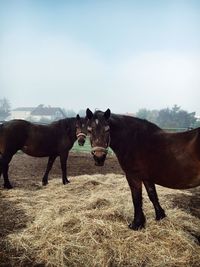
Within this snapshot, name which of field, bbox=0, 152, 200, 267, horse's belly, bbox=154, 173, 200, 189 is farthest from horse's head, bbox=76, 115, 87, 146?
horse's belly, bbox=154, 173, 200, 189

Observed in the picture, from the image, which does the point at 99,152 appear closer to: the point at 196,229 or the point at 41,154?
the point at 196,229

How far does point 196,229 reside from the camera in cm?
431

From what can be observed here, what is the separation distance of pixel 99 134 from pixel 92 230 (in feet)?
4.51

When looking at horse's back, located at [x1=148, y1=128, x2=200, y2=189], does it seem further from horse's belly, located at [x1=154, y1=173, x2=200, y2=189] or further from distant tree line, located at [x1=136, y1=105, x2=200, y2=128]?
distant tree line, located at [x1=136, y1=105, x2=200, y2=128]

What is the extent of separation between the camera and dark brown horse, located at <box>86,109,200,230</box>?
3701 mm

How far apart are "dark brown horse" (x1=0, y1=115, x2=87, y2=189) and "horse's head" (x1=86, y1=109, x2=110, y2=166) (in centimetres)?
340

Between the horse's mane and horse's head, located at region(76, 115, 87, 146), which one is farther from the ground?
the horse's mane

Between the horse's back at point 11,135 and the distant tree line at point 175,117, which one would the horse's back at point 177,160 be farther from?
the distant tree line at point 175,117

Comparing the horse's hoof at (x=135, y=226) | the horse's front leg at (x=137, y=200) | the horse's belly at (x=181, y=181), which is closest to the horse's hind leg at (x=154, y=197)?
the horse's front leg at (x=137, y=200)

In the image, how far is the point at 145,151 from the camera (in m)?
4.07

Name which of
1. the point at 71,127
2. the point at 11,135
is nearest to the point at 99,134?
the point at 11,135

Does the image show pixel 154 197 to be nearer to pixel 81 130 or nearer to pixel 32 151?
pixel 81 130

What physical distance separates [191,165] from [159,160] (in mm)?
452

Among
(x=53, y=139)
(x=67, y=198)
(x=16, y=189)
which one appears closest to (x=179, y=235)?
(x=67, y=198)
